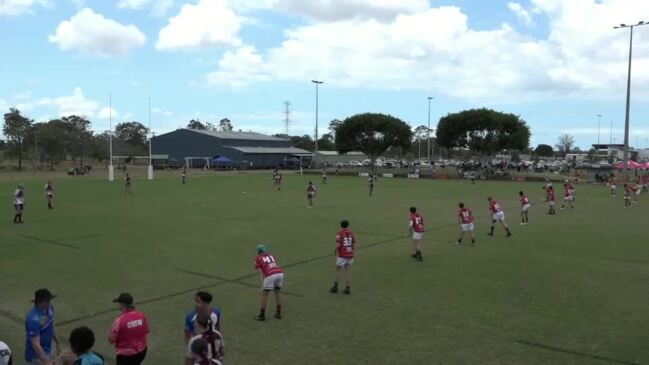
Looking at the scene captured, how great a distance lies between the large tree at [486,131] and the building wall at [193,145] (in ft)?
141

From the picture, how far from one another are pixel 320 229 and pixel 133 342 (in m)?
15.8

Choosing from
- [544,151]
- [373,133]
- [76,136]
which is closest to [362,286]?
[373,133]

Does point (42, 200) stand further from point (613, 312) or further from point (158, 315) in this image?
point (613, 312)

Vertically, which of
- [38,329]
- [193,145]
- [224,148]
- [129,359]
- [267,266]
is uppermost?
[193,145]

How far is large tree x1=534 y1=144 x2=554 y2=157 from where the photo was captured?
18775 cm

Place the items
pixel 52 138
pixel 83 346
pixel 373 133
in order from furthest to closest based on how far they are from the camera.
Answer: pixel 52 138, pixel 373 133, pixel 83 346

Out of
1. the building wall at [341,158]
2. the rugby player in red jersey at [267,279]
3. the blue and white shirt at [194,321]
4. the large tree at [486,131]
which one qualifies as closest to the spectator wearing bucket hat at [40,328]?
the blue and white shirt at [194,321]

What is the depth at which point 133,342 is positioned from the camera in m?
6.57

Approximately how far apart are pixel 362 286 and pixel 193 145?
10013 cm

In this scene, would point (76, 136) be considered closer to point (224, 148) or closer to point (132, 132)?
point (224, 148)

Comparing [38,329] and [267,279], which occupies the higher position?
[38,329]

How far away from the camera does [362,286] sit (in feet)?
42.0

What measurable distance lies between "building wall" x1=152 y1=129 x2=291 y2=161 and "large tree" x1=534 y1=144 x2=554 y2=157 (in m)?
115

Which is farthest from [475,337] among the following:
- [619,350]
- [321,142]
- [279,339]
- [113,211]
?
[321,142]
